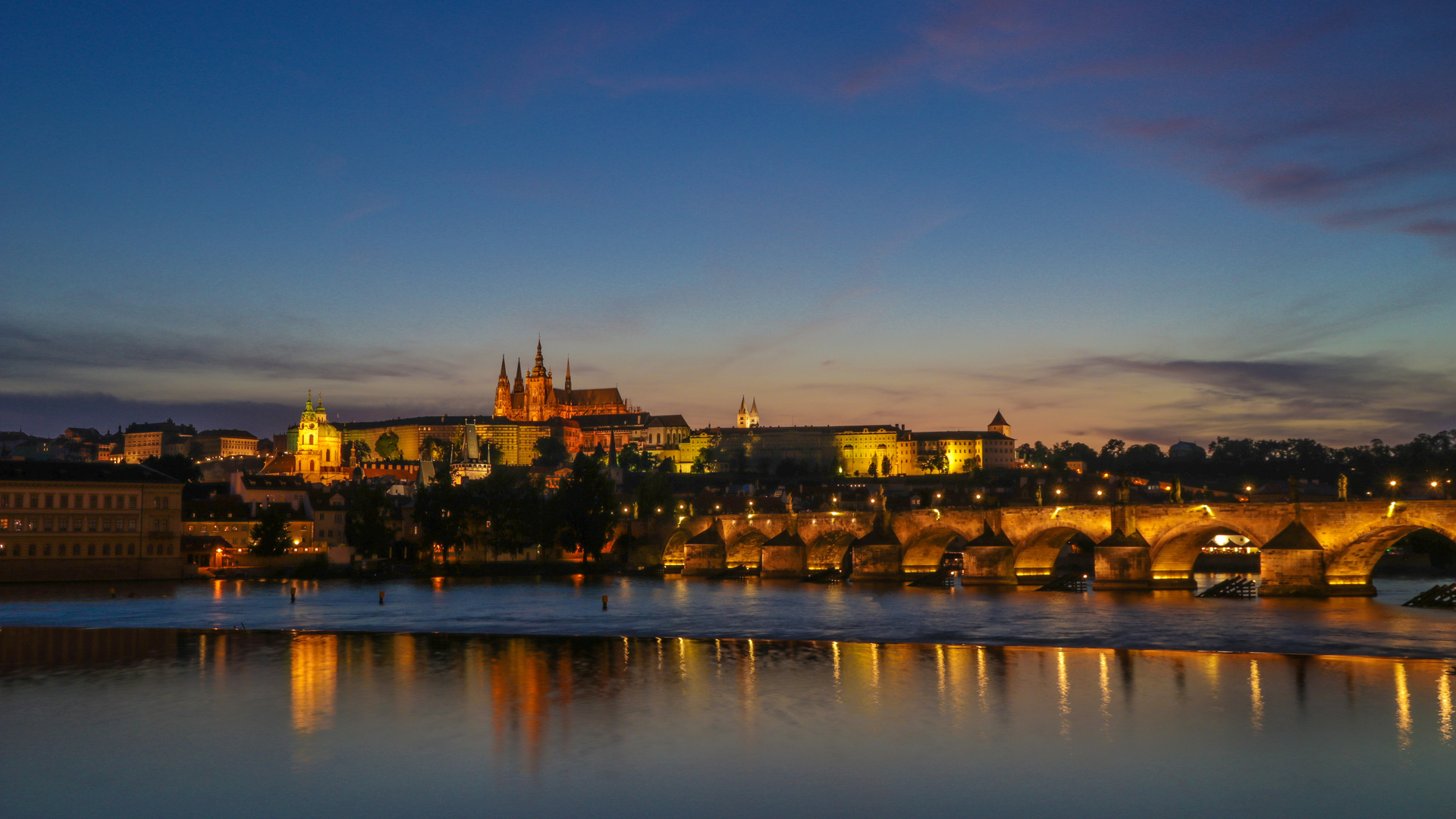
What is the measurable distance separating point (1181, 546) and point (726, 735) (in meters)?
43.9

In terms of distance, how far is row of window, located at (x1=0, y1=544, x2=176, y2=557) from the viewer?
6825 centimetres

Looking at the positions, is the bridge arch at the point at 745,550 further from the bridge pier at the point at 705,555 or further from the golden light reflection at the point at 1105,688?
the golden light reflection at the point at 1105,688

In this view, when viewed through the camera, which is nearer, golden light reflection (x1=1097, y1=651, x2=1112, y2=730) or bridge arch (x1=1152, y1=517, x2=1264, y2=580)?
golden light reflection (x1=1097, y1=651, x2=1112, y2=730)

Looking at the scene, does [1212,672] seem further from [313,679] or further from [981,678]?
[313,679]

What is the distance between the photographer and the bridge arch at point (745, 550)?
87.1m

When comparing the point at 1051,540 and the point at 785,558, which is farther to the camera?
the point at 785,558

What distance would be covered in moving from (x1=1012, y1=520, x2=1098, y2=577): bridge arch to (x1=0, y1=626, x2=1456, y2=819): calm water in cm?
3146

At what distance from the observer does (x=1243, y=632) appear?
39.2 metres

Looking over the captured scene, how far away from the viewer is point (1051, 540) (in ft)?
222

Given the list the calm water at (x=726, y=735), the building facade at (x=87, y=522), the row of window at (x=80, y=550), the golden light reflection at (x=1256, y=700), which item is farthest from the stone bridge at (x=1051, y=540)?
the row of window at (x=80, y=550)

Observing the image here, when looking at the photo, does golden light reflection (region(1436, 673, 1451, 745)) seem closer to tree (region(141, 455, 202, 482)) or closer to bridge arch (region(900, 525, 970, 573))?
bridge arch (region(900, 525, 970, 573))

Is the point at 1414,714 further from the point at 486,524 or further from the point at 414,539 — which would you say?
the point at 414,539

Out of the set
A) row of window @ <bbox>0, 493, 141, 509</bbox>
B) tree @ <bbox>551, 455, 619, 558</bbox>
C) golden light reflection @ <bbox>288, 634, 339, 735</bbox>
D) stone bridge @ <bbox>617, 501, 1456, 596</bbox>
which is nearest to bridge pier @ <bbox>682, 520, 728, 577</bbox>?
stone bridge @ <bbox>617, 501, 1456, 596</bbox>

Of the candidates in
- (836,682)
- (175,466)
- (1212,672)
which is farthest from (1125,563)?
(175,466)
